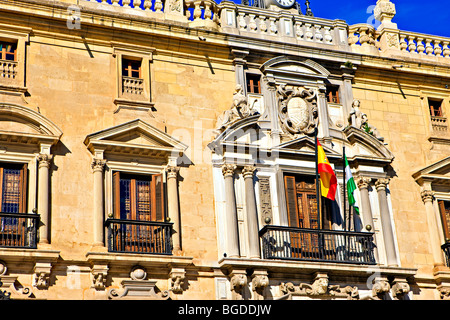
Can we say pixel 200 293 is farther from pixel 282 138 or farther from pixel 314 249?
pixel 282 138

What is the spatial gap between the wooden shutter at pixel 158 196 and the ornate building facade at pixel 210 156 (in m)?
0.03

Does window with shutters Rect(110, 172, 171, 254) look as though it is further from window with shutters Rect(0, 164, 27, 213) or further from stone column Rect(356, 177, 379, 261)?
stone column Rect(356, 177, 379, 261)

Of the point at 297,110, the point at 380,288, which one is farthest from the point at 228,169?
the point at 380,288

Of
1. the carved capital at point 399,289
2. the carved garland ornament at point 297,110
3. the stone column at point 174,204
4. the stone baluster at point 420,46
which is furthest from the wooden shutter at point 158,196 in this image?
the stone baluster at point 420,46

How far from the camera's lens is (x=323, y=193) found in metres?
19.8

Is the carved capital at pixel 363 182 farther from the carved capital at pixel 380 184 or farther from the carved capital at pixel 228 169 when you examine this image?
A: the carved capital at pixel 228 169

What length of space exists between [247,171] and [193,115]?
1.96m

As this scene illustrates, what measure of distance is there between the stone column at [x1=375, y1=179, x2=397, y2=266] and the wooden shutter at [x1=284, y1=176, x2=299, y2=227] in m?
2.32

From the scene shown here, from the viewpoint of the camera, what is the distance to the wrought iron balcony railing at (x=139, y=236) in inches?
701

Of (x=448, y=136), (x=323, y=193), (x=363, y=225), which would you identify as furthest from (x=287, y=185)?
(x=448, y=136)

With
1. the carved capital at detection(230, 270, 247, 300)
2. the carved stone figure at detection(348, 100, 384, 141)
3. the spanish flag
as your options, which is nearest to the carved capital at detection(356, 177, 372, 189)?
the spanish flag

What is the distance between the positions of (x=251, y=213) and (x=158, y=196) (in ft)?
7.30

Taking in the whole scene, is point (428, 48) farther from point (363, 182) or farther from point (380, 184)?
point (363, 182)

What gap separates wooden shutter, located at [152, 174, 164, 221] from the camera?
61.3 feet
